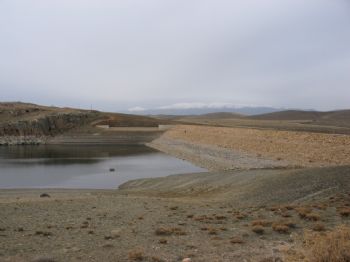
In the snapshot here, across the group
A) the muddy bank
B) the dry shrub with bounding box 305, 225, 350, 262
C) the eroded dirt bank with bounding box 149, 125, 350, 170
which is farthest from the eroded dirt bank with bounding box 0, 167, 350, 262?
the muddy bank

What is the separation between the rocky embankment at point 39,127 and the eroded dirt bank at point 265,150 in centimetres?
3310

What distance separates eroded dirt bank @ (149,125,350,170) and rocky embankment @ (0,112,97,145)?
3310cm

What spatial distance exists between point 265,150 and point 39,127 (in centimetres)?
5699

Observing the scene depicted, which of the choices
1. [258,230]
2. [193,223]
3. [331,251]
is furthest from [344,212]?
[331,251]

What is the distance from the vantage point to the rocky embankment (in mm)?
72562

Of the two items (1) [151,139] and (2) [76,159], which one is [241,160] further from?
(1) [151,139]

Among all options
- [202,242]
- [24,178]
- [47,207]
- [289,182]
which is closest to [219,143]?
[24,178]

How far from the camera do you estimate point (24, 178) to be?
29.6 metres

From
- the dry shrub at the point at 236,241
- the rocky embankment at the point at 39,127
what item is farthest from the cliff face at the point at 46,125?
the dry shrub at the point at 236,241

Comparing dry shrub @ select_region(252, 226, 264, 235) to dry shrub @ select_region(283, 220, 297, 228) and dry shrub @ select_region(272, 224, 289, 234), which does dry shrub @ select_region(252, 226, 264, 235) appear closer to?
dry shrub @ select_region(272, 224, 289, 234)

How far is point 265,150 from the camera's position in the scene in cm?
3459

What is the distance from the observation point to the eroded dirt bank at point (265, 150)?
89.2 feet

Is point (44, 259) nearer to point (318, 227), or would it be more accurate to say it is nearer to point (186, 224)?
point (186, 224)

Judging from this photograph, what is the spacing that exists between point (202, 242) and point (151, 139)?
64.3 m
